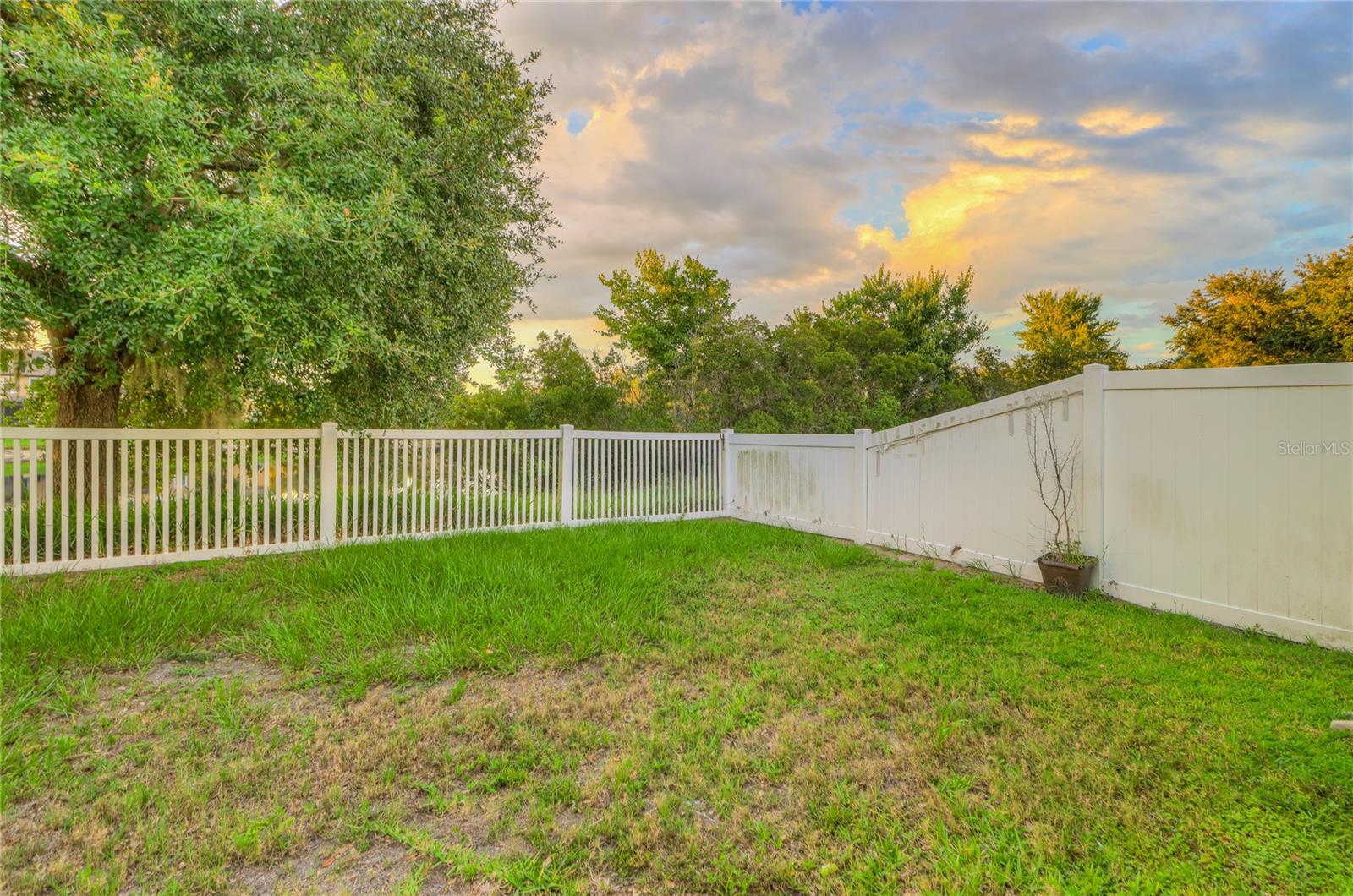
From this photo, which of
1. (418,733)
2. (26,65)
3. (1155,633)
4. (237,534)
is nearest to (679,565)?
(418,733)

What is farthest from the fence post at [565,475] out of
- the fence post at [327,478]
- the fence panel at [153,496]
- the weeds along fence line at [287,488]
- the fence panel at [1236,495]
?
the fence panel at [1236,495]

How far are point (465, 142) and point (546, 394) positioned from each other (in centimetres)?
590

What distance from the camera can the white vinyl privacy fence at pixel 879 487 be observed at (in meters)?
3.03

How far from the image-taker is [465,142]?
4820mm

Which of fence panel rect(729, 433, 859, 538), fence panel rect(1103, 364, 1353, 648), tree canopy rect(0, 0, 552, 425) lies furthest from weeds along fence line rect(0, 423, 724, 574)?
fence panel rect(1103, 364, 1353, 648)

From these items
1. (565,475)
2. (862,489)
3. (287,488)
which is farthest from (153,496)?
(862,489)

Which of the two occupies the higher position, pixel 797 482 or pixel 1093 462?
pixel 1093 462

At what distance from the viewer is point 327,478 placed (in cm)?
505

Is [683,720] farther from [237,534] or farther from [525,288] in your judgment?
[525,288]

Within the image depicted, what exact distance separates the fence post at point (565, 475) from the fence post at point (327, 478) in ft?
7.18

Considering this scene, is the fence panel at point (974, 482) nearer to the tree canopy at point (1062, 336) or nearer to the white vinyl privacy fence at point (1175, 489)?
the white vinyl privacy fence at point (1175, 489)

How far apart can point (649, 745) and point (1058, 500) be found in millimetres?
3608

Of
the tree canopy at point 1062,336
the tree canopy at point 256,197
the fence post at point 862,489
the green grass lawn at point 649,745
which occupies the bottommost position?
the green grass lawn at point 649,745

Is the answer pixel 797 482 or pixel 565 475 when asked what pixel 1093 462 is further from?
pixel 565 475
